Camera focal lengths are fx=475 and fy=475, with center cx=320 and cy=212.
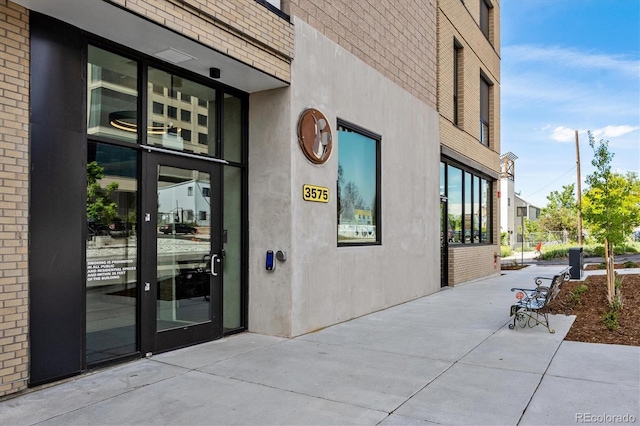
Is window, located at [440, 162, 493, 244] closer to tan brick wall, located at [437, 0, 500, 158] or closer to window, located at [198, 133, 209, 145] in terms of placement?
tan brick wall, located at [437, 0, 500, 158]

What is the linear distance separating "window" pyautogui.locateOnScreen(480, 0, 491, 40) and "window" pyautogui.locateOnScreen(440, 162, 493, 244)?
18.2 feet

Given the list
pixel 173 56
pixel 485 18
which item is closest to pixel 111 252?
pixel 173 56

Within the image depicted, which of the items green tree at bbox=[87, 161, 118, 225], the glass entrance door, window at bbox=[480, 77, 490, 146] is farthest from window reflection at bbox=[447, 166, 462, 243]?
green tree at bbox=[87, 161, 118, 225]

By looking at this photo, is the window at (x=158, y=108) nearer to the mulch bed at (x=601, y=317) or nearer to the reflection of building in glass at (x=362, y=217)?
the reflection of building in glass at (x=362, y=217)

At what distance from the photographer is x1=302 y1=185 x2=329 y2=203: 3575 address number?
7.30 metres

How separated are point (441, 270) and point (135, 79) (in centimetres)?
994

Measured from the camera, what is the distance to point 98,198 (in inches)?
211

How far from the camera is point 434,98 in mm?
12641

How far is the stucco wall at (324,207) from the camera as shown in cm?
709

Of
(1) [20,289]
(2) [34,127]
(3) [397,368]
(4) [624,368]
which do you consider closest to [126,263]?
(1) [20,289]

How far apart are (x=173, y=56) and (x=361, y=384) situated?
447 centimetres

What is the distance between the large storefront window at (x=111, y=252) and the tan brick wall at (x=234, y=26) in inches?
62.9

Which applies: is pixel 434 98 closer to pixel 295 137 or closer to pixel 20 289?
pixel 295 137

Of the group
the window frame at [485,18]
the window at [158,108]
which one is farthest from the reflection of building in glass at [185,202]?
the window frame at [485,18]
